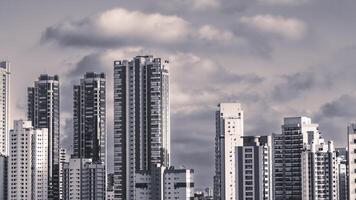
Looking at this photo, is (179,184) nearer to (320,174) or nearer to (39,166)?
(320,174)

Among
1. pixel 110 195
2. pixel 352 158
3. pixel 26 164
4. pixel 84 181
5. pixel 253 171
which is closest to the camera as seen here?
pixel 352 158

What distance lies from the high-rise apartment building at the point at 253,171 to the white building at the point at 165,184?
6452 mm

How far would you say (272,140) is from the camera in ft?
318

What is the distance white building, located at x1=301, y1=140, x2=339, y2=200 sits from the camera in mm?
89375

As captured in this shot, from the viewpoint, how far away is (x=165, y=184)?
9831 cm

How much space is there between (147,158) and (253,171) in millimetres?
13238

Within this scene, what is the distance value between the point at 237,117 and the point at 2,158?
78.8ft

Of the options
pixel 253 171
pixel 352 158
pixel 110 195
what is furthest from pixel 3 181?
pixel 352 158

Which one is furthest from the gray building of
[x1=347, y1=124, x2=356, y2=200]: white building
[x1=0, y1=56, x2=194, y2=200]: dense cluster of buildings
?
[x1=347, y1=124, x2=356, y2=200]: white building

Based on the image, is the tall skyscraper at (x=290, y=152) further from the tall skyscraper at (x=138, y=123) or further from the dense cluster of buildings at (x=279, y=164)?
the tall skyscraper at (x=138, y=123)

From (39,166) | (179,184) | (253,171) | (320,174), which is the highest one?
(39,166)

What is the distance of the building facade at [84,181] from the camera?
105 m

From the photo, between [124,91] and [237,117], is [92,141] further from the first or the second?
[237,117]

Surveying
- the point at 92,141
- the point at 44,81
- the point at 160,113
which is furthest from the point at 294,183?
the point at 44,81
